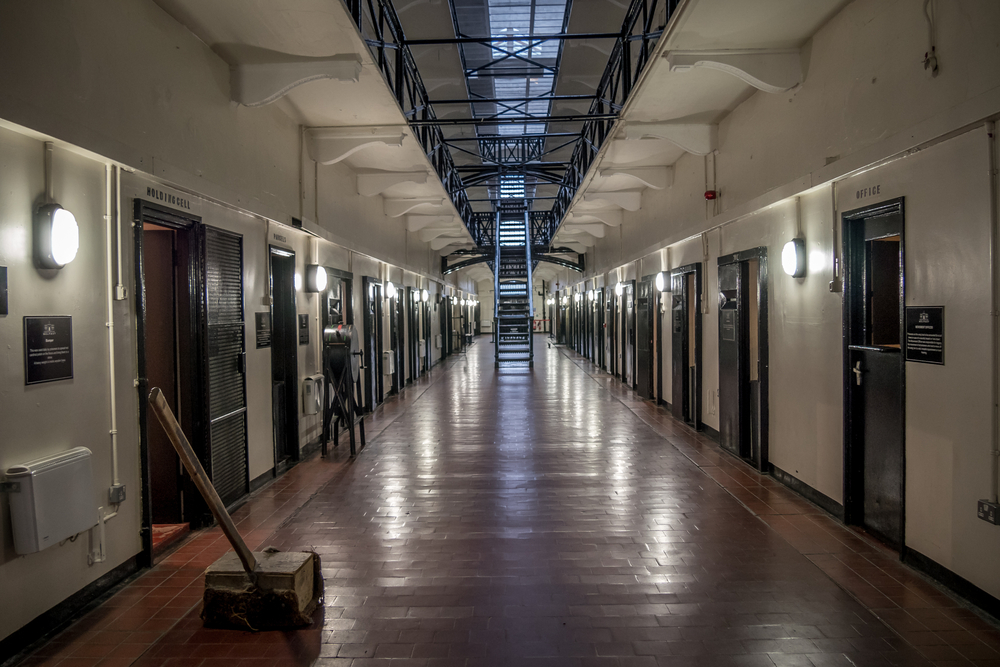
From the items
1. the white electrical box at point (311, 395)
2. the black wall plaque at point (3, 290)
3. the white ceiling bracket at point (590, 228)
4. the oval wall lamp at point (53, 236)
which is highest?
the white ceiling bracket at point (590, 228)

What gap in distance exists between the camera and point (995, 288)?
2.69 meters

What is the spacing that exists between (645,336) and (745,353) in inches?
161

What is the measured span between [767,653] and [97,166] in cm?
411

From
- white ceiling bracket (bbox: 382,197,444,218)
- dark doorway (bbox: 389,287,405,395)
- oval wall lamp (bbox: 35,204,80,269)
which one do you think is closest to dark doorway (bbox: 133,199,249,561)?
oval wall lamp (bbox: 35,204,80,269)

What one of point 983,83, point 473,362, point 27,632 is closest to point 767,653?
point 983,83

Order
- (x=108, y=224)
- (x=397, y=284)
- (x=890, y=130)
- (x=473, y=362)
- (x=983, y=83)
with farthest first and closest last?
1. (x=473, y=362)
2. (x=397, y=284)
3. (x=890, y=130)
4. (x=108, y=224)
5. (x=983, y=83)

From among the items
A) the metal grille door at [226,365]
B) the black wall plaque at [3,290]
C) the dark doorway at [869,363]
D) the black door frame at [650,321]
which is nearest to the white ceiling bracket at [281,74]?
the metal grille door at [226,365]

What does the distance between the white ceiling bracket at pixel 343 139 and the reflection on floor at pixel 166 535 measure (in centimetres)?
390

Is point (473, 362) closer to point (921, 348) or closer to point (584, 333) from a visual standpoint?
point (584, 333)

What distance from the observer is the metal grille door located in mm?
4258

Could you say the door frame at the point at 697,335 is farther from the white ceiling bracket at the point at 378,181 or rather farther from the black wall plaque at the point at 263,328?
the black wall plaque at the point at 263,328

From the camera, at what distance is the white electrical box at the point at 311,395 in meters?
6.13

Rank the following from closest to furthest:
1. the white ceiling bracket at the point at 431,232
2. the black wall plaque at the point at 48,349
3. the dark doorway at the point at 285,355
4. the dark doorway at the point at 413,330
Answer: the black wall plaque at the point at 48,349
the dark doorway at the point at 285,355
the dark doorway at the point at 413,330
the white ceiling bracket at the point at 431,232

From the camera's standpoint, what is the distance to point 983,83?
8.94 ft
